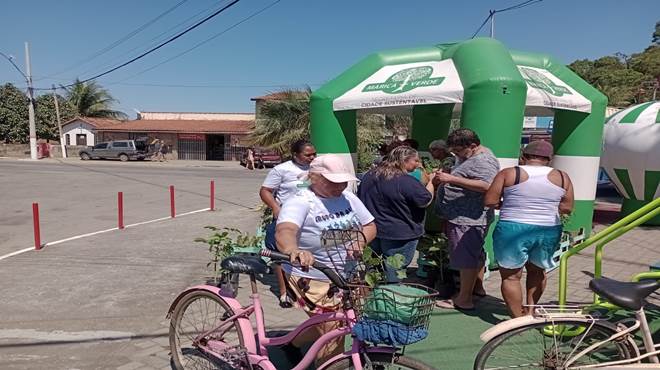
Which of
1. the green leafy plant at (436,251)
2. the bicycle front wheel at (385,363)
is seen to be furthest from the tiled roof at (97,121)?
the bicycle front wheel at (385,363)

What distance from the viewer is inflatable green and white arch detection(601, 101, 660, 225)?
351 inches

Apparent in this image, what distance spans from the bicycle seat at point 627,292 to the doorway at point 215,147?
40.3 m

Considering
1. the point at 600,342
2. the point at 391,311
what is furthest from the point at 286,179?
the point at 600,342

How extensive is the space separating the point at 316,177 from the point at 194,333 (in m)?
1.44

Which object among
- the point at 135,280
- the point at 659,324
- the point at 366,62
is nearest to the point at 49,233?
the point at 135,280

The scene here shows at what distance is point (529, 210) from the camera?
3832 mm

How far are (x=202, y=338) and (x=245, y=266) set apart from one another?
0.67 metres

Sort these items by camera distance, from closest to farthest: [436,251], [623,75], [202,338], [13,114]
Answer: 1. [202,338]
2. [436,251]
3. [623,75]
4. [13,114]

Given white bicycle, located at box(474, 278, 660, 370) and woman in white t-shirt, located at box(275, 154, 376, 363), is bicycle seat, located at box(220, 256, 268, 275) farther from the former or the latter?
white bicycle, located at box(474, 278, 660, 370)

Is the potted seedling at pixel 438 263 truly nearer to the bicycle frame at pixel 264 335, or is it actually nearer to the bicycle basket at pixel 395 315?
the bicycle frame at pixel 264 335

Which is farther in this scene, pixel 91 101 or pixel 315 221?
pixel 91 101

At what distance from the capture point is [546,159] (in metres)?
3.93

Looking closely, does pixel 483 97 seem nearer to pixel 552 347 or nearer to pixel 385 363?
pixel 552 347

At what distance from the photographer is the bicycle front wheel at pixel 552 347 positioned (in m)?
2.70
